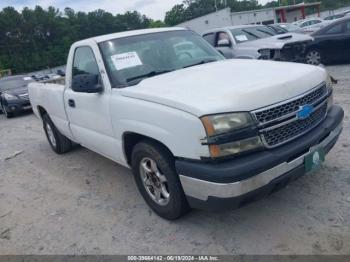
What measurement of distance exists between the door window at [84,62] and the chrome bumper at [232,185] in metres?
1.83

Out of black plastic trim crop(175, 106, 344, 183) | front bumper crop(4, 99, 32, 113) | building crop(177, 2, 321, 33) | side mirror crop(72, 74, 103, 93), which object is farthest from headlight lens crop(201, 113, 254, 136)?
building crop(177, 2, 321, 33)

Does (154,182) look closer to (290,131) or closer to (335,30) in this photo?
(290,131)

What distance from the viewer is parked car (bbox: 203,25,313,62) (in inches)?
385

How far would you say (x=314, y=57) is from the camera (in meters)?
11.4

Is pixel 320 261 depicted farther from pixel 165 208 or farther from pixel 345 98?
pixel 345 98

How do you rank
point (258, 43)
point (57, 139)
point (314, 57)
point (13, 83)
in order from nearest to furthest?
1. point (57, 139)
2. point (258, 43)
3. point (314, 57)
4. point (13, 83)

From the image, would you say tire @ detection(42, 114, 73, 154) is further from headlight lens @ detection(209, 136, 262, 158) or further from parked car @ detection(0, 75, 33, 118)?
parked car @ detection(0, 75, 33, 118)

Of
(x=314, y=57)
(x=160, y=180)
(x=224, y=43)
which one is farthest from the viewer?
(x=314, y=57)

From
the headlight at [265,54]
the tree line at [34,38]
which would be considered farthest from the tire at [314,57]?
the tree line at [34,38]

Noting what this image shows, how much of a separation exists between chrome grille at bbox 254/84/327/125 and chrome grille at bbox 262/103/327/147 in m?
0.10

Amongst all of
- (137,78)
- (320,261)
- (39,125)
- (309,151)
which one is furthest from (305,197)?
(39,125)

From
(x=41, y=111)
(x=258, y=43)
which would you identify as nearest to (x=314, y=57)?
(x=258, y=43)

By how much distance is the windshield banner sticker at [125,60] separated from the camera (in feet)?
13.0

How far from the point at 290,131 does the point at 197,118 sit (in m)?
0.83
